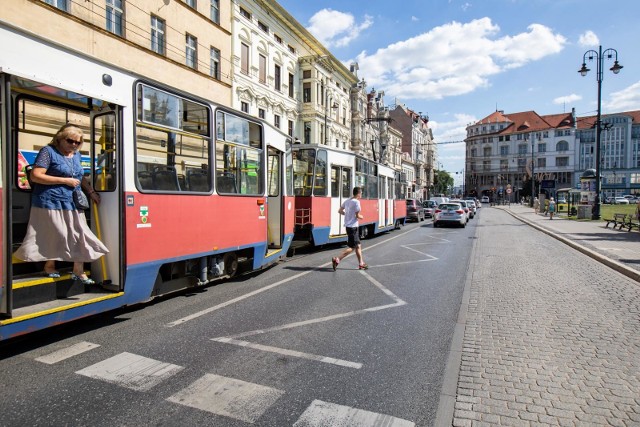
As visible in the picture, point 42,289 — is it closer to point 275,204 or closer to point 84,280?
point 84,280

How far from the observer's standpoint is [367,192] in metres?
17.1

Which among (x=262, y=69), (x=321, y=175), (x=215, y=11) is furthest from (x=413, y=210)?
(x=321, y=175)

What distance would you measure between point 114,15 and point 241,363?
1983cm

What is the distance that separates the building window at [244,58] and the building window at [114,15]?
1084 cm

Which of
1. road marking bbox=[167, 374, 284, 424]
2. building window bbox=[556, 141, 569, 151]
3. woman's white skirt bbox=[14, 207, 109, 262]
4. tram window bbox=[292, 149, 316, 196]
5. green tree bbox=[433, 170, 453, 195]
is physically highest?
building window bbox=[556, 141, 569, 151]

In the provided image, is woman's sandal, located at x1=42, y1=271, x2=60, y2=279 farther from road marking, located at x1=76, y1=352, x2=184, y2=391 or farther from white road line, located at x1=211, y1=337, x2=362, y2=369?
white road line, located at x1=211, y1=337, x2=362, y2=369

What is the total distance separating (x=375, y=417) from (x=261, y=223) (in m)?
5.64

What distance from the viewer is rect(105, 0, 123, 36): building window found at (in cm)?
1833

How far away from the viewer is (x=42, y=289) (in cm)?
440

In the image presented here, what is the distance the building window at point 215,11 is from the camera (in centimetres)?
2569

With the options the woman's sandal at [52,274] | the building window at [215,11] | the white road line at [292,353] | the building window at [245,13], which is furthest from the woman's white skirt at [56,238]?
the building window at [245,13]

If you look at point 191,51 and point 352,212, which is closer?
point 352,212

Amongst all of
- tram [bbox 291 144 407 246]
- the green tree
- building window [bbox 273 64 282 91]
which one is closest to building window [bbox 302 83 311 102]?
building window [bbox 273 64 282 91]

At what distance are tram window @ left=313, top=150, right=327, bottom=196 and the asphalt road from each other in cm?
596
